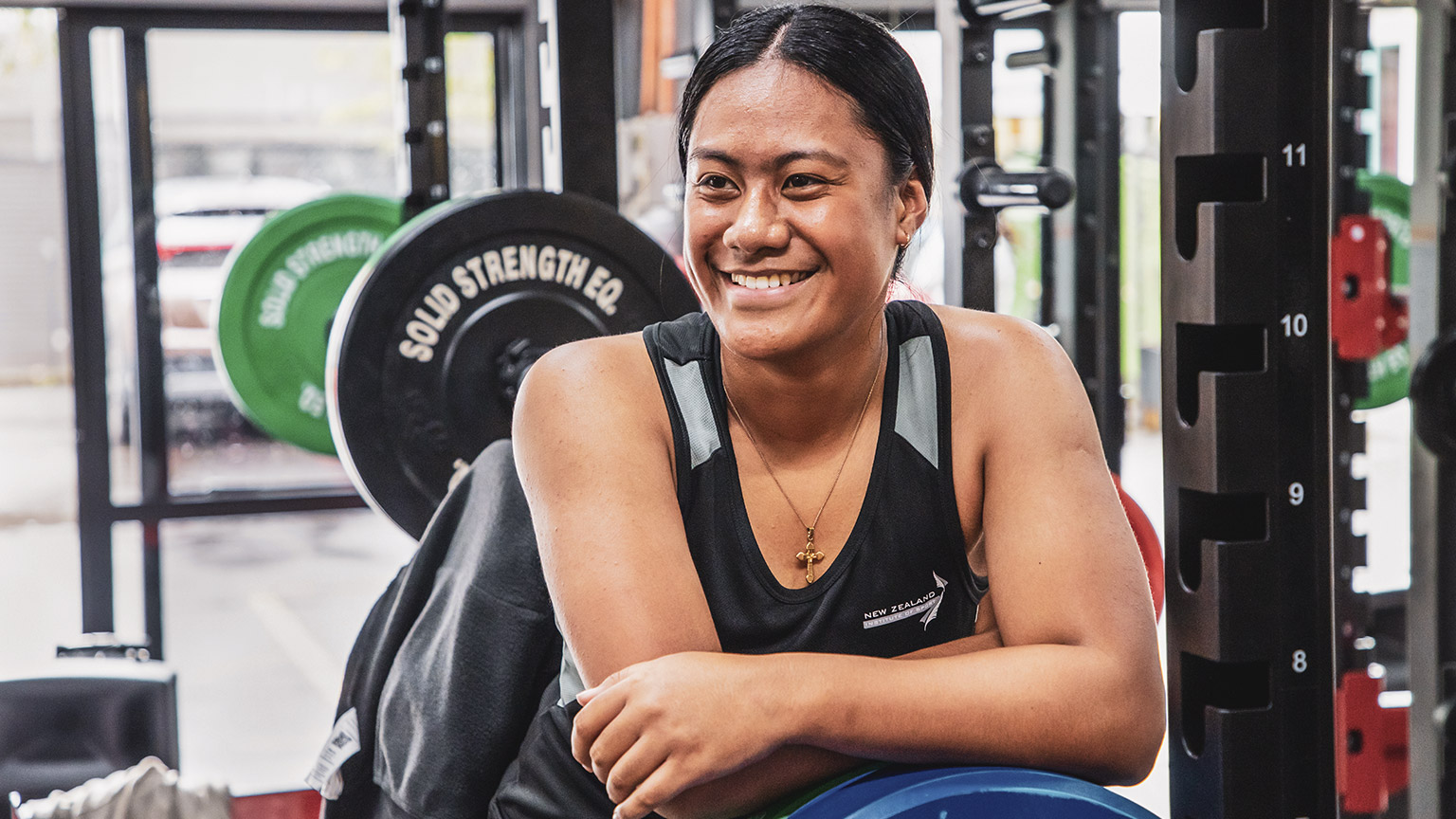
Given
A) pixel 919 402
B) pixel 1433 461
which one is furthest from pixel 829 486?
pixel 1433 461

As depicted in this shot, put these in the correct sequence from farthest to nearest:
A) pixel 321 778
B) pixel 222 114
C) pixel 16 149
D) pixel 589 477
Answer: pixel 16 149 < pixel 222 114 < pixel 321 778 < pixel 589 477

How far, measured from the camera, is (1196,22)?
100 centimetres

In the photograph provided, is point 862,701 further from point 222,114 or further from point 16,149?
point 16,149

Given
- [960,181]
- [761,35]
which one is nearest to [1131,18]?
[960,181]

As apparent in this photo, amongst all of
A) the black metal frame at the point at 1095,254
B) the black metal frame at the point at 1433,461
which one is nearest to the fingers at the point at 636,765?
the black metal frame at the point at 1433,461

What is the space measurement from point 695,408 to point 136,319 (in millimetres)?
2684

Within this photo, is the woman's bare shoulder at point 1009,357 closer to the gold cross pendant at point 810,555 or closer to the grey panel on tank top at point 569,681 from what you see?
the gold cross pendant at point 810,555

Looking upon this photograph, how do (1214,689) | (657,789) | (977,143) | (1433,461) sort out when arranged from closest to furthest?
(657,789), (1214,689), (1433,461), (977,143)

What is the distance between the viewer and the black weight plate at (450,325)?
2264mm

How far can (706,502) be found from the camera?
117cm

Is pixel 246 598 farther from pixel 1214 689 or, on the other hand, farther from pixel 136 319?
pixel 1214 689

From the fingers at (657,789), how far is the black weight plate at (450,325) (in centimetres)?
140

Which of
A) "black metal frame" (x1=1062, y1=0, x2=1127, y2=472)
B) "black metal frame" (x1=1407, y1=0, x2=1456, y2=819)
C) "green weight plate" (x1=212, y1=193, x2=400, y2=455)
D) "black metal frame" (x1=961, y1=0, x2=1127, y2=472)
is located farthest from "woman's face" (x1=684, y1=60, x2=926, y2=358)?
"green weight plate" (x1=212, y1=193, x2=400, y2=455)

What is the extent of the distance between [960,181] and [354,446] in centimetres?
111
